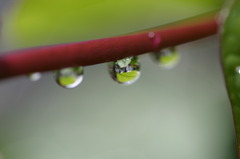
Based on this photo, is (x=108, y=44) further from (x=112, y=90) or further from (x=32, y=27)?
(x=112, y=90)

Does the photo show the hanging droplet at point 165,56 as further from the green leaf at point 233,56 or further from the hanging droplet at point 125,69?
the green leaf at point 233,56

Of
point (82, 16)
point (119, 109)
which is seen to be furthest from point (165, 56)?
point (119, 109)

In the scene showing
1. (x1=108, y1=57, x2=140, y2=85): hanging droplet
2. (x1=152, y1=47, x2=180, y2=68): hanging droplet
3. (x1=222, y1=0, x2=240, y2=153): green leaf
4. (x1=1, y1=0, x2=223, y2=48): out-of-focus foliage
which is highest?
(x1=1, y1=0, x2=223, y2=48): out-of-focus foliage

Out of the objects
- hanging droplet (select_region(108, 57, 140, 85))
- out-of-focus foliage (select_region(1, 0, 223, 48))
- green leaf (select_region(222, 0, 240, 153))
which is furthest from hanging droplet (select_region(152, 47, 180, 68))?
green leaf (select_region(222, 0, 240, 153))

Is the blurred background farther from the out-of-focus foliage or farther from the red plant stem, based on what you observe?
the red plant stem

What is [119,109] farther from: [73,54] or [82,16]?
[73,54]

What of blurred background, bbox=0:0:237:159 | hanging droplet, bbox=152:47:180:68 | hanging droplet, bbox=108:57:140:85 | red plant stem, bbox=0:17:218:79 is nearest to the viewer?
red plant stem, bbox=0:17:218:79
